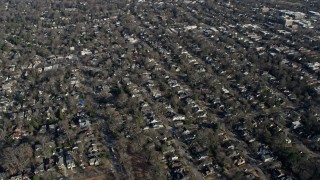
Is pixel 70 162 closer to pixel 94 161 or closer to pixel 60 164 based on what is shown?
pixel 60 164

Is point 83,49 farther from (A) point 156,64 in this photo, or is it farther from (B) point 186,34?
(B) point 186,34

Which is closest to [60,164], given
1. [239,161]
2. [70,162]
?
[70,162]

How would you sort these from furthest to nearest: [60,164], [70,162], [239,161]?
[239,161]
[70,162]
[60,164]

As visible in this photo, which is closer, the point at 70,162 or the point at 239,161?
the point at 70,162

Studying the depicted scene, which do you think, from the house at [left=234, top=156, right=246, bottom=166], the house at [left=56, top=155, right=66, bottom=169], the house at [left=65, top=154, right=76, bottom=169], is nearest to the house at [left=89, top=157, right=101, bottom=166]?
the house at [left=65, top=154, right=76, bottom=169]

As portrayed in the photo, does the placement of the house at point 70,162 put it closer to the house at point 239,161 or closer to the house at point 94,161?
the house at point 94,161

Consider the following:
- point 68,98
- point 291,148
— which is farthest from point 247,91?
point 68,98

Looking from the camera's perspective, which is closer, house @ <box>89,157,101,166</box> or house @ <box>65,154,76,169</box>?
house @ <box>65,154,76,169</box>

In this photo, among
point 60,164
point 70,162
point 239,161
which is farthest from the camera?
point 239,161

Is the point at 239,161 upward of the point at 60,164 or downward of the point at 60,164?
upward

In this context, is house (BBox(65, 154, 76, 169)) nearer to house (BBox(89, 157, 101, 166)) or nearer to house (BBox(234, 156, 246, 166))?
house (BBox(89, 157, 101, 166))

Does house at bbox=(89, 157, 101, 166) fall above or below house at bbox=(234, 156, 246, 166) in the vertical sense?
below

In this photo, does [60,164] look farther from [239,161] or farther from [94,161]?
[239,161]
